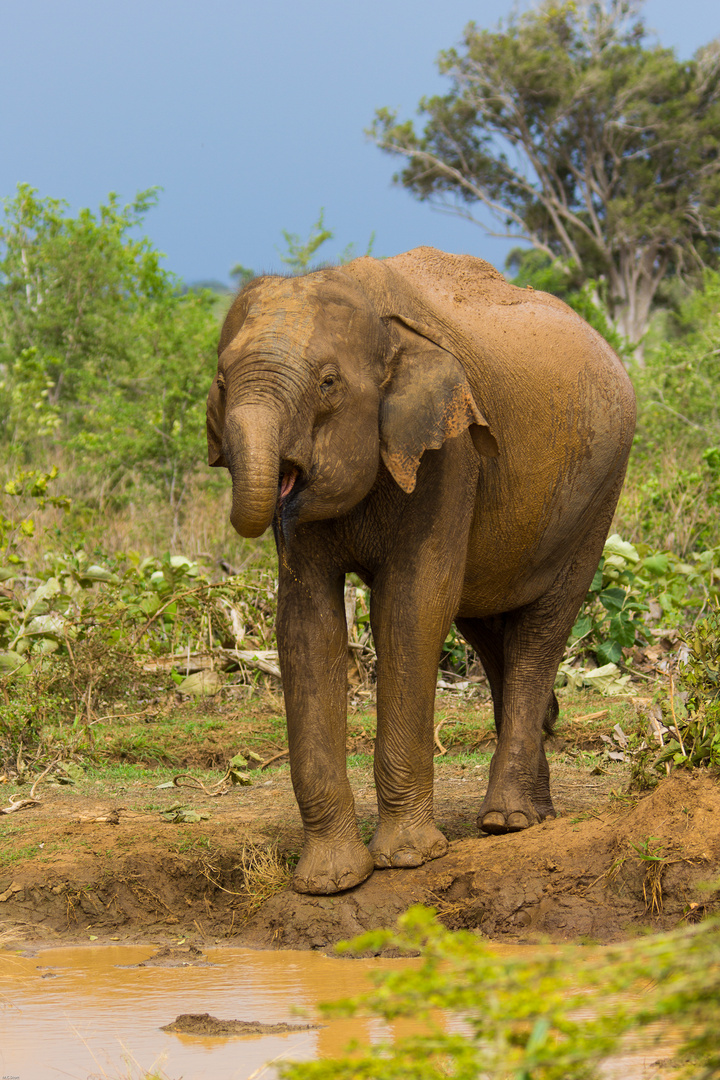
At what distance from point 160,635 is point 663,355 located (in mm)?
15416

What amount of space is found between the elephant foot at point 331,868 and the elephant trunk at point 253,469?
1.74 meters

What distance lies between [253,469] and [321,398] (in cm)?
60

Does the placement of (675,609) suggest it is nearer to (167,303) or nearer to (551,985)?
(551,985)

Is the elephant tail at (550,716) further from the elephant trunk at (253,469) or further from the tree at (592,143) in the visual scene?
the tree at (592,143)

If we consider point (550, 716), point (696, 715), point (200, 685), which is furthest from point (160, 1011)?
point (200, 685)

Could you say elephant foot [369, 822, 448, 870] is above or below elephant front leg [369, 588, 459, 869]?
below

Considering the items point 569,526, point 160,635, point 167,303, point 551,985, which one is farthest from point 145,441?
point 551,985

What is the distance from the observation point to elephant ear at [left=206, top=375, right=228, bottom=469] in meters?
5.12

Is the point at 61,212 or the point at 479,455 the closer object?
the point at 479,455

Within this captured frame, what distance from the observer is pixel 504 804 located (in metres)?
6.24

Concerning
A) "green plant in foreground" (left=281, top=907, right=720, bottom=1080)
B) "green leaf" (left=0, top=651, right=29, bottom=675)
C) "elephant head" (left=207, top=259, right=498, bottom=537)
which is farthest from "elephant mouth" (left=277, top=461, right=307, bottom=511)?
"green leaf" (left=0, top=651, right=29, bottom=675)

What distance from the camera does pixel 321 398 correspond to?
4.95 metres

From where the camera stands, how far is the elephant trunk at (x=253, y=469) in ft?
14.7

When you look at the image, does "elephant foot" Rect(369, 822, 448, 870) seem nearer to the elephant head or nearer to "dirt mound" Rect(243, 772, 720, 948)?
"dirt mound" Rect(243, 772, 720, 948)
